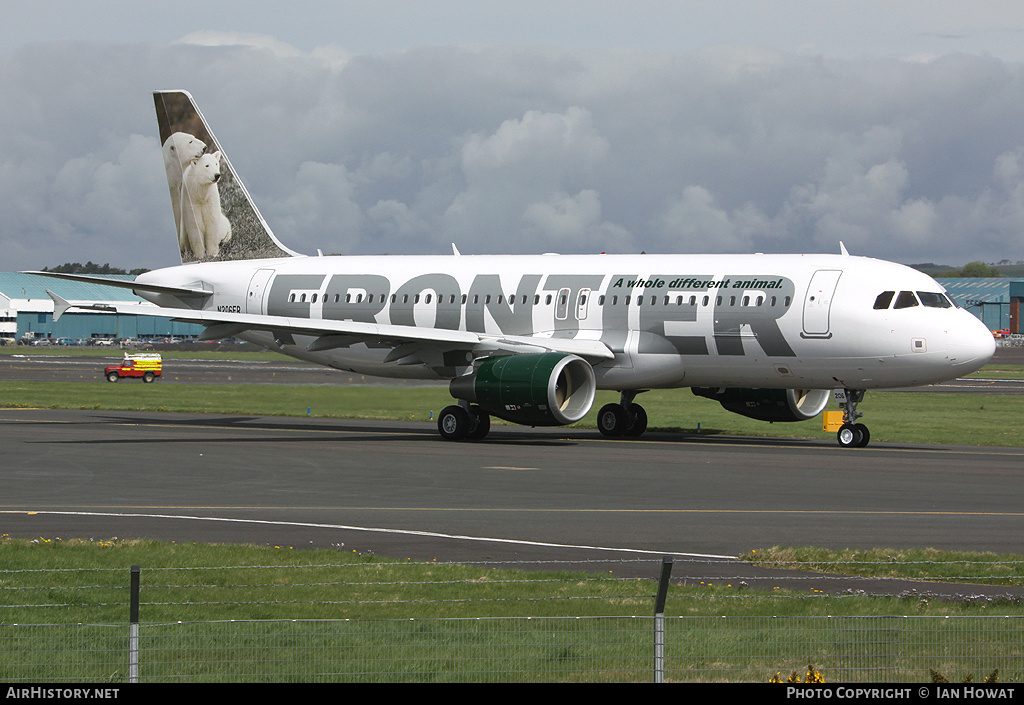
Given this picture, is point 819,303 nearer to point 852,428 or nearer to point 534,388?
point 852,428

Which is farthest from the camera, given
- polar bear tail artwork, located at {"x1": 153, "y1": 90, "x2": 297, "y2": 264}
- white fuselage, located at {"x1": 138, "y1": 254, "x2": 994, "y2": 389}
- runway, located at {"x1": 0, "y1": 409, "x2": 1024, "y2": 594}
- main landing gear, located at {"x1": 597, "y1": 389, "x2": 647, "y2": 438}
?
polar bear tail artwork, located at {"x1": 153, "y1": 90, "x2": 297, "y2": 264}

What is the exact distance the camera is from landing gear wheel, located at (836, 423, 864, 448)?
3434cm

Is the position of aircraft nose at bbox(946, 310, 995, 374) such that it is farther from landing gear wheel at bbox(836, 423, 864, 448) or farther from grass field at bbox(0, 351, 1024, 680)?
grass field at bbox(0, 351, 1024, 680)

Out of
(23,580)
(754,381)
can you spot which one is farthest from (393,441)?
(23,580)

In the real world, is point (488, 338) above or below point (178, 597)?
above

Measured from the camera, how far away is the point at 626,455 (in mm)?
31750

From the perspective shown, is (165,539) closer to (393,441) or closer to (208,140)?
(393,441)

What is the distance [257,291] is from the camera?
43406mm

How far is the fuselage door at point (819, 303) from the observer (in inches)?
1316

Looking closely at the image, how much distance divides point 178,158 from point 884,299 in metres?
26.3

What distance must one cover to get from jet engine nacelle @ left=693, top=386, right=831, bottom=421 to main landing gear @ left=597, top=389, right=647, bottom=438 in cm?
190

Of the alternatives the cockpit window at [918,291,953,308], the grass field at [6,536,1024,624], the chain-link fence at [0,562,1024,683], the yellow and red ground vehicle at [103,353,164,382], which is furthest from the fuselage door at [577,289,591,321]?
the yellow and red ground vehicle at [103,353,164,382]

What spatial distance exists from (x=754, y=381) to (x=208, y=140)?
2263cm

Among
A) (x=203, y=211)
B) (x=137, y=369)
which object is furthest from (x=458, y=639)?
(x=137, y=369)
